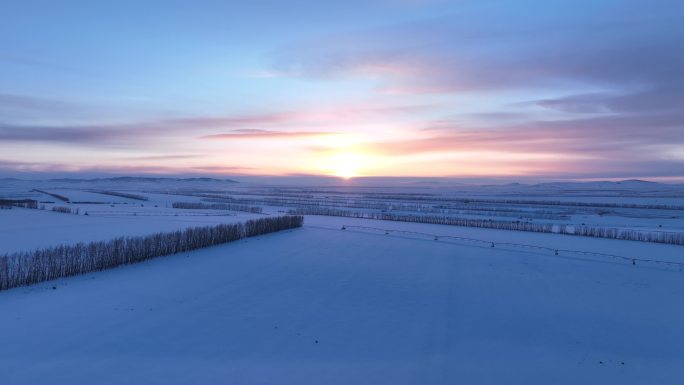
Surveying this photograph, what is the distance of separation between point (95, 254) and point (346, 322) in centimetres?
1110

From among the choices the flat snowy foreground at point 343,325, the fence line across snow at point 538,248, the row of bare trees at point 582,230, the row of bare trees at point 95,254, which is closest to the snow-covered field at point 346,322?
A: the flat snowy foreground at point 343,325

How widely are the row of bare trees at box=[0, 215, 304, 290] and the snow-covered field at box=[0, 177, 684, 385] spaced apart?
54 centimetres

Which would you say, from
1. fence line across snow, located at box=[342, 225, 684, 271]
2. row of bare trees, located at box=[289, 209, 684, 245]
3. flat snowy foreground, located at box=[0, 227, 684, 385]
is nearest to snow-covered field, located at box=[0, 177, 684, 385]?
flat snowy foreground, located at box=[0, 227, 684, 385]

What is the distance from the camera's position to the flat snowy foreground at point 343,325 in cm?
959

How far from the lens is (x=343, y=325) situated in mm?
12445

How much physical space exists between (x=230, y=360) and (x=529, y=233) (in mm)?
28801

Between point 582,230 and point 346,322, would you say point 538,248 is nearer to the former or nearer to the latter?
point 582,230

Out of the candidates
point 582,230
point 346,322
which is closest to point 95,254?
point 346,322

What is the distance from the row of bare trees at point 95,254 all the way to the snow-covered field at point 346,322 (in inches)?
21.4

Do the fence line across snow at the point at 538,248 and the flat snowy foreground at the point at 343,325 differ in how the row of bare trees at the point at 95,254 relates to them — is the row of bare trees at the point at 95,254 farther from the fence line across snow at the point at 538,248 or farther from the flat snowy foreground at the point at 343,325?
the fence line across snow at the point at 538,248

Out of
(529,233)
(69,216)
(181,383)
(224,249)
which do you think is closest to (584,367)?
(181,383)

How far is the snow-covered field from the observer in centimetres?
962

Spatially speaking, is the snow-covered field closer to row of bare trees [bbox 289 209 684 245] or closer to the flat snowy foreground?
the flat snowy foreground

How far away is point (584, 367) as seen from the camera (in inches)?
402
